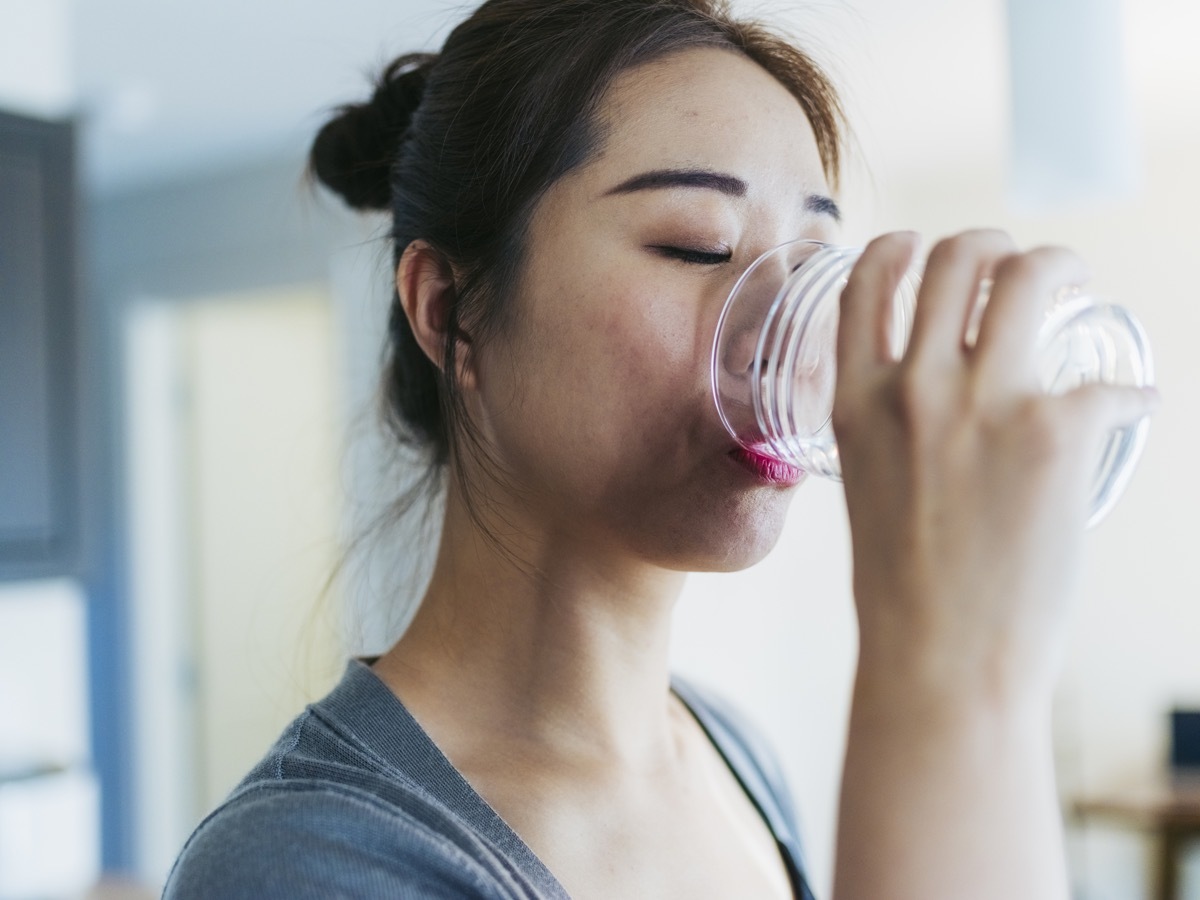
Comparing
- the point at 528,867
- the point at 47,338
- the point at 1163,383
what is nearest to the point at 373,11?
the point at 47,338

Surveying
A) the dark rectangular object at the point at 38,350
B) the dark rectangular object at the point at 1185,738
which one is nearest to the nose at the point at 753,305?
the dark rectangular object at the point at 38,350

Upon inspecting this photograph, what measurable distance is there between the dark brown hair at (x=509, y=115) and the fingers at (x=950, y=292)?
31 cm

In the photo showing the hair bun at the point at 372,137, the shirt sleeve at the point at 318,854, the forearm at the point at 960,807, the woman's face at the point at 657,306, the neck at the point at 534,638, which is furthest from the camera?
the hair bun at the point at 372,137

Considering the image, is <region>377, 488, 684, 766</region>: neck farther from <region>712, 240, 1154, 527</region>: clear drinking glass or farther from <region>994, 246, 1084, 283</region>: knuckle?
<region>994, 246, 1084, 283</region>: knuckle

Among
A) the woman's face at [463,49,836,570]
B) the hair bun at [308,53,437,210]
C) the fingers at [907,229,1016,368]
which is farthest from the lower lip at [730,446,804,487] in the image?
the hair bun at [308,53,437,210]

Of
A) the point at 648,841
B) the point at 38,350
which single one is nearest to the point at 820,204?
the point at 648,841

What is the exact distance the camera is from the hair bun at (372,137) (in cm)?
92

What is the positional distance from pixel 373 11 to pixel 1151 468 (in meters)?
2.95

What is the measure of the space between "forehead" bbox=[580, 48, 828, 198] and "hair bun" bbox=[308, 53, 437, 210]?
0.24 meters

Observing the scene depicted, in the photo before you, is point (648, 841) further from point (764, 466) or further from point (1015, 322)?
point (1015, 322)

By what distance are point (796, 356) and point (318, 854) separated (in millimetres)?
340

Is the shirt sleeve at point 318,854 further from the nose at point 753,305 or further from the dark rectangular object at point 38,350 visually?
the dark rectangular object at point 38,350

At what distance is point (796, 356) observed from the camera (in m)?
0.61

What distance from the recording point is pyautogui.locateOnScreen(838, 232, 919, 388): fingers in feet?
1.46
